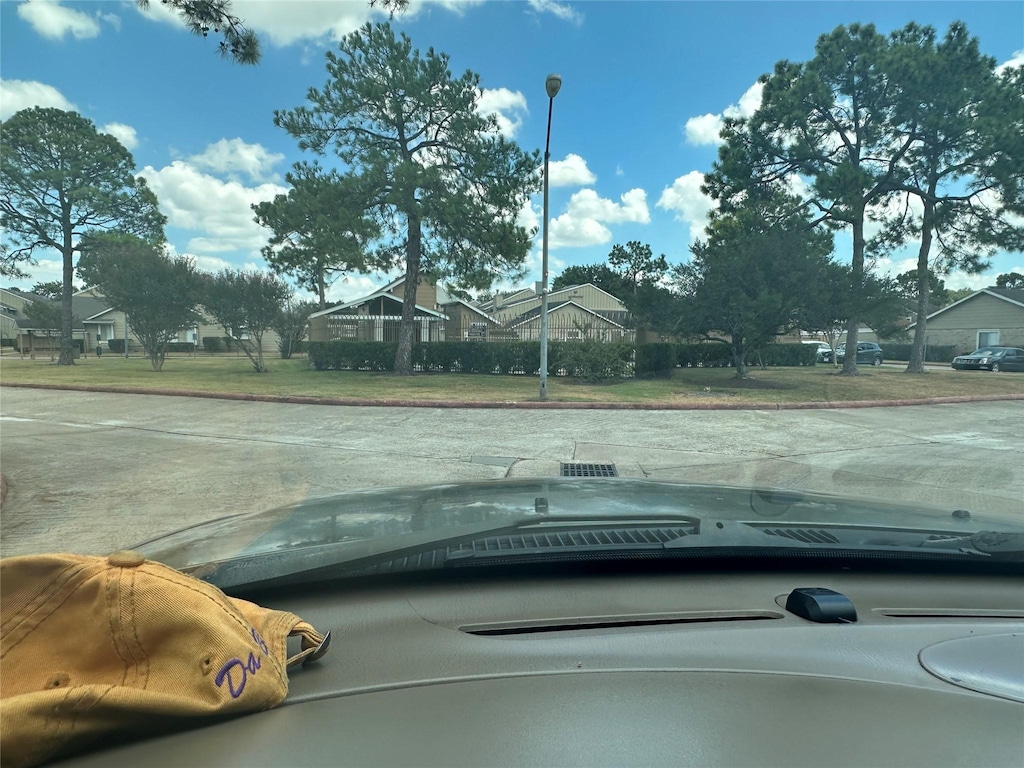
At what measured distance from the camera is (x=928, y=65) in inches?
954

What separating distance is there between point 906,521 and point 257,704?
2846 mm

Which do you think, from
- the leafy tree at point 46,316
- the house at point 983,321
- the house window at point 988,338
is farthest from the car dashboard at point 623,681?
the house window at point 988,338

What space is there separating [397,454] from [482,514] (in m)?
6.80

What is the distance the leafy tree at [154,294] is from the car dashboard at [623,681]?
28765 millimetres

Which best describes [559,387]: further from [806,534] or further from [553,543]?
[553,543]

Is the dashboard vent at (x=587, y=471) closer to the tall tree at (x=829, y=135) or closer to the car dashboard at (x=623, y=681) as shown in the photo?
the car dashboard at (x=623, y=681)

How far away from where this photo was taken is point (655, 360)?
25.4 m

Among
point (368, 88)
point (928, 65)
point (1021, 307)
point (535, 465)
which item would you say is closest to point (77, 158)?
point (368, 88)

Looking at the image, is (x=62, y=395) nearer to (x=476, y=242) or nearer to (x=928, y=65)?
(x=476, y=242)

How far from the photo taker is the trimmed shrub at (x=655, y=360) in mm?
24812

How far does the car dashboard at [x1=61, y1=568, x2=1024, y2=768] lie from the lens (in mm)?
1410

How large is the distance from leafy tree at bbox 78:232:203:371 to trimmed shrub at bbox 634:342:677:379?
18.8m

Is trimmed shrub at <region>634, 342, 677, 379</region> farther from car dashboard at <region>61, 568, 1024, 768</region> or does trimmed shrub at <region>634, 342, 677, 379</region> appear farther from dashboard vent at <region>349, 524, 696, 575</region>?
car dashboard at <region>61, 568, 1024, 768</region>

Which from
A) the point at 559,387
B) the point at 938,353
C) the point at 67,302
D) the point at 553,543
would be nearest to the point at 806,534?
the point at 553,543
